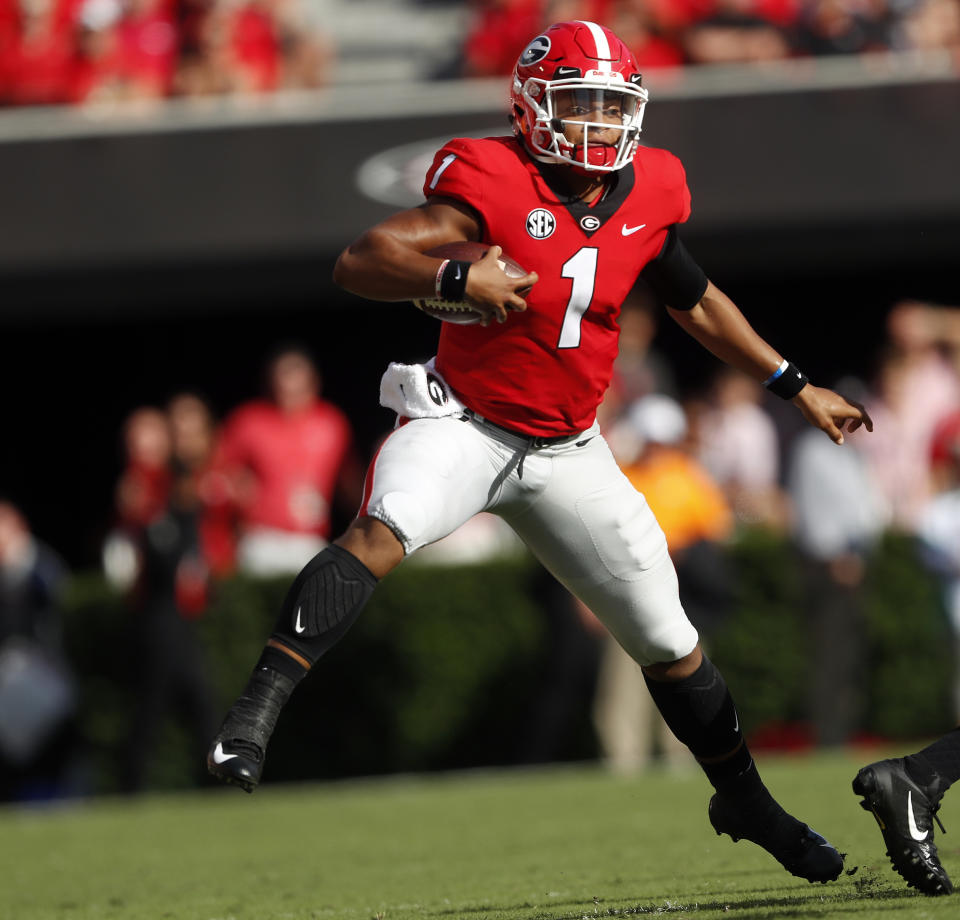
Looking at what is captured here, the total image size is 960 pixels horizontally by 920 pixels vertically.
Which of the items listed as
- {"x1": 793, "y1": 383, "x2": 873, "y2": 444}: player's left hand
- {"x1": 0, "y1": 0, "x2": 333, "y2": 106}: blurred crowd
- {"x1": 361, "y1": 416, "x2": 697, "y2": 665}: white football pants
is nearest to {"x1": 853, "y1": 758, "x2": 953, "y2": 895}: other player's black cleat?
{"x1": 361, "y1": 416, "x2": 697, "y2": 665}: white football pants

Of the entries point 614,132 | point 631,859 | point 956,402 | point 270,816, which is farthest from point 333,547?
point 956,402

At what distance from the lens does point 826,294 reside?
13594mm

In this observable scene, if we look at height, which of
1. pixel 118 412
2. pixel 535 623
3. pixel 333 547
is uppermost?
pixel 333 547

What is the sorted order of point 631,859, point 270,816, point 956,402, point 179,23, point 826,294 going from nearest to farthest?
point 631,859, point 270,816, point 956,402, point 179,23, point 826,294

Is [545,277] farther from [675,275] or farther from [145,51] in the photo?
[145,51]

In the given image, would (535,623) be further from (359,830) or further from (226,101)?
(226,101)

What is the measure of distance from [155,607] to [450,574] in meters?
1.81

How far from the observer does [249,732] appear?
12.8 feet

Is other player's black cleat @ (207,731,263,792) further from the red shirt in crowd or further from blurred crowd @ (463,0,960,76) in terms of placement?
blurred crowd @ (463,0,960,76)

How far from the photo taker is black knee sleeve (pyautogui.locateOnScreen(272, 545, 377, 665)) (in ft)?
13.3

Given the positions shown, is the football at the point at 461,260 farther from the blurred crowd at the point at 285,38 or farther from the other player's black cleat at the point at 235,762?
the blurred crowd at the point at 285,38

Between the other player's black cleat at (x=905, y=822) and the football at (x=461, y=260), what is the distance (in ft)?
4.92

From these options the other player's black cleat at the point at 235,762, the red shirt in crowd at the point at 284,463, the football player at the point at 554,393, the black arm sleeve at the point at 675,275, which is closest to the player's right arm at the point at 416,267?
the football player at the point at 554,393

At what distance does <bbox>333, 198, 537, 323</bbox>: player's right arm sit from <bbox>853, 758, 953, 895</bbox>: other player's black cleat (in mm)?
1481
